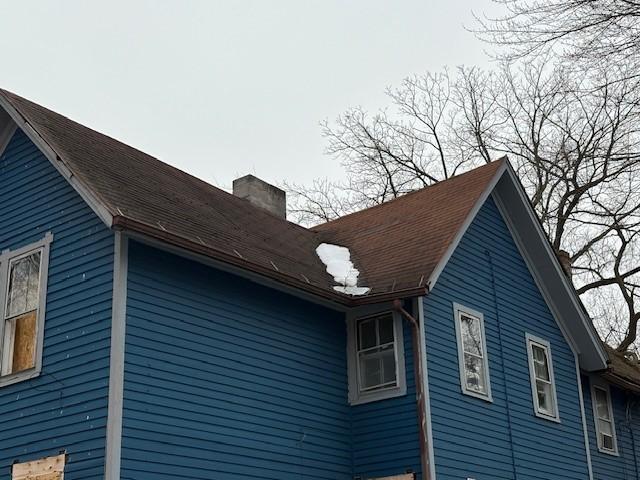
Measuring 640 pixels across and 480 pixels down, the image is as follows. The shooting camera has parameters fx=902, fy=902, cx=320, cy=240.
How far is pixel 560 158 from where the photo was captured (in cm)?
2877

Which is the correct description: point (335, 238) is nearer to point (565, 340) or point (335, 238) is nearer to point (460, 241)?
point (460, 241)

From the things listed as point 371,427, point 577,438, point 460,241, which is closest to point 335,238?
point 460,241

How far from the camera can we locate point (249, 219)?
15969mm

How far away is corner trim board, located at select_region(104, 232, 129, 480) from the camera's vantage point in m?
10.2

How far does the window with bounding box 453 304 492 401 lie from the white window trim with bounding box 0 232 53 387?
655 cm

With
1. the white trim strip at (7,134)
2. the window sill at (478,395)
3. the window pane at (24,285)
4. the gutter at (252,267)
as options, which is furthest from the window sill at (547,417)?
the white trim strip at (7,134)

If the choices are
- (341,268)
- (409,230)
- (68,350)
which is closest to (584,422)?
(409,230)

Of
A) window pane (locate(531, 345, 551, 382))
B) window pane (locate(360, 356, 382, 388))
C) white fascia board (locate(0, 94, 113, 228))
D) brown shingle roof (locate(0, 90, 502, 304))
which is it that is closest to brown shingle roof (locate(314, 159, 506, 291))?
brown shingle roof (locate(0, 90, 502, 304))

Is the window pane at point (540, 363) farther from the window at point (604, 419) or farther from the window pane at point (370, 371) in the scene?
the window pane at point (370, 371)

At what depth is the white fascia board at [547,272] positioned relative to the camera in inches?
671

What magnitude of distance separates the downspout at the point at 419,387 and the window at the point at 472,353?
1.25m

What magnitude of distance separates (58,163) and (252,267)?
2.96 meters

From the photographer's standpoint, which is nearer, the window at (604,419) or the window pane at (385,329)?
the window pane at (385,329)

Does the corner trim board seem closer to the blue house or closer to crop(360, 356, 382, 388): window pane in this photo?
the blue house
